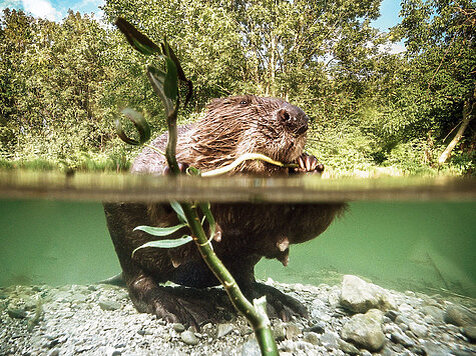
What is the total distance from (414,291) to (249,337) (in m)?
1.21

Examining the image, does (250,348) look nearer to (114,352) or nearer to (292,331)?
(292,331)

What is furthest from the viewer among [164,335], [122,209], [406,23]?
[406,23]

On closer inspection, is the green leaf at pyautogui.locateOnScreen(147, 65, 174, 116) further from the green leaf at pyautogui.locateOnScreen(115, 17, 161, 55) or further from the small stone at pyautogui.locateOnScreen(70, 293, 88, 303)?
the small stone at pyautogui.locateOnScreen(70, 293, 88, 303)

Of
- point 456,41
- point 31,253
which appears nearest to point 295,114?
point 31,253

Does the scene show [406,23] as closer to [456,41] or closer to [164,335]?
[456,41]

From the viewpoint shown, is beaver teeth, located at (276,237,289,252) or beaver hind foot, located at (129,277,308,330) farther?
beaver hind foot, located at (129,277,308,330)

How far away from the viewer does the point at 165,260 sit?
6.00ft

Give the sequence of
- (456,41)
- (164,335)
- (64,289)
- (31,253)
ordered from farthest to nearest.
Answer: (456,41), (31,253), (64,289), (164,335)

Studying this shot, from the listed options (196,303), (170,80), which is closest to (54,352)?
(196,303)

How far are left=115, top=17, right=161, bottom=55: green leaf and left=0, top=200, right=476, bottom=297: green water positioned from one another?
3.68 ft

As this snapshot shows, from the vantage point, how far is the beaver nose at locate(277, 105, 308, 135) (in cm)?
144

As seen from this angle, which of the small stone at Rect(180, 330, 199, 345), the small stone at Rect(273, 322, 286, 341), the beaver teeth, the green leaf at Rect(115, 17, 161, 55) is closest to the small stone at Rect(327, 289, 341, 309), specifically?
the small stone at Rect(273, 322, 286, 341)

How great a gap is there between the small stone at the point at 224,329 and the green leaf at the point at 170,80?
1.16 m

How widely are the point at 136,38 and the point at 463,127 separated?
35.5ft
